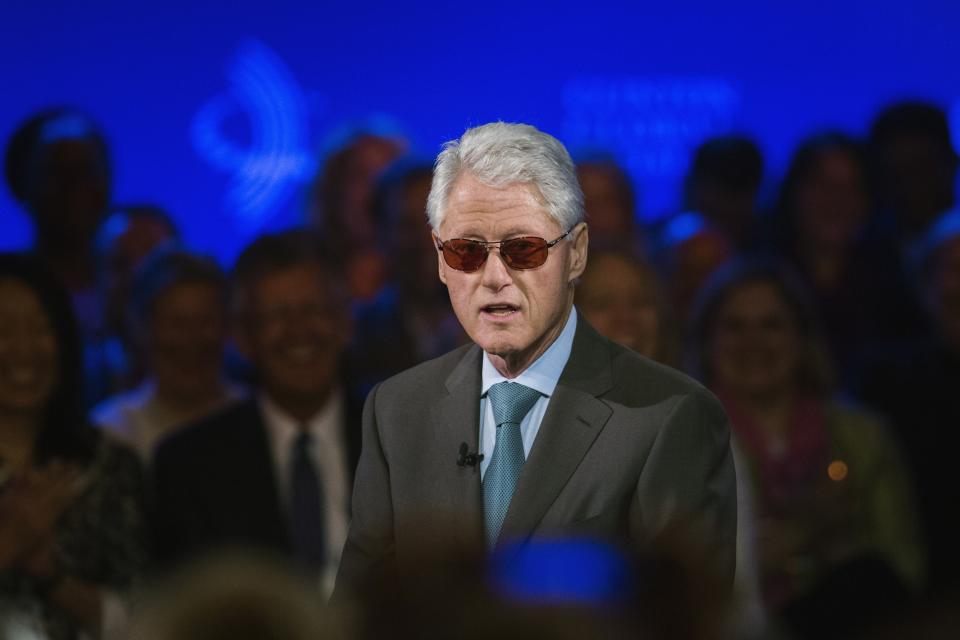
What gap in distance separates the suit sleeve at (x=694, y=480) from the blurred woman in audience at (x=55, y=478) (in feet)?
7.39

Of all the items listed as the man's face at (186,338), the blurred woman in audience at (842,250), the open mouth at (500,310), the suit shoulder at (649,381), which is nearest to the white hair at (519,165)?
the open mouth at (500,310)

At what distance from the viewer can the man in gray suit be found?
2.28 meters

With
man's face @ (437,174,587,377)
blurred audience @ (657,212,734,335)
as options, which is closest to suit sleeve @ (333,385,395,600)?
man's face @ (437,174,587,377)

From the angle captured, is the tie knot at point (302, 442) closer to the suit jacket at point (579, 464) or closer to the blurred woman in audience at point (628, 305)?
the blurred woman in audience at point (628, 305)

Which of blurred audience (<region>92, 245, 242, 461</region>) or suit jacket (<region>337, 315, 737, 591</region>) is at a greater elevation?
blurred audience (<region>92, 245, 242, 461</region>)

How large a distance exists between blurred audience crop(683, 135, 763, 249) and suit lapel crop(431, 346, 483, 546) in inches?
135

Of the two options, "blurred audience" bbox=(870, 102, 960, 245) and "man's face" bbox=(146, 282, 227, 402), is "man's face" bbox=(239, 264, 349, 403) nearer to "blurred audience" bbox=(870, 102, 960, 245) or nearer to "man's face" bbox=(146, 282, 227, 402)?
"man's face" bbox=(146, 282, 227, 402)

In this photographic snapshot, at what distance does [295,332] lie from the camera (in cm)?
438

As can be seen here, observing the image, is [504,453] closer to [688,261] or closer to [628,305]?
[628,305]

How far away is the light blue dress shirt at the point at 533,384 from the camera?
2381mm

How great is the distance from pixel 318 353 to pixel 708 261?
1.60 metres

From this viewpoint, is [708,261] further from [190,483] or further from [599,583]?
[599,583]

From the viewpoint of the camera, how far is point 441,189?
2.37 m

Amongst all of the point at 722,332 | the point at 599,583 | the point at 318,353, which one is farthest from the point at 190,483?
the point at 599,583
